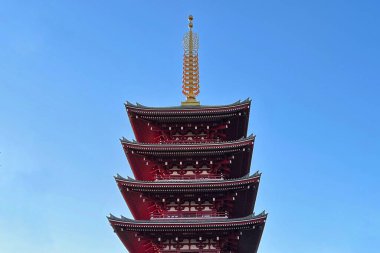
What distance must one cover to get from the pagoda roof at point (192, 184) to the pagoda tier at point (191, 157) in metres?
2.43

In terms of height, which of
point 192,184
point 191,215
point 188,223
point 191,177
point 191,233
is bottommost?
point 191,233

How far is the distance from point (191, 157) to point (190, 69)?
11864mm

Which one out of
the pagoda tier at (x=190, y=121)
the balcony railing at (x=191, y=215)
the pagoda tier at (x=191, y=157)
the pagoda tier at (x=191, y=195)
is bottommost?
the balcony railing at (x=191, y=215)

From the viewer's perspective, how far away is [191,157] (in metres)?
35.4

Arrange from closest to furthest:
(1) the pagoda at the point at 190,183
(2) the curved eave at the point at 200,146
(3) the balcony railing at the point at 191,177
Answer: (1) the pagoda at the point at 190,183, (2) the curved eave at the point at 200,146, (3) the balcony railing at the point at 191,177

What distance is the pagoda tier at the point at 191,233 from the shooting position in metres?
31.0

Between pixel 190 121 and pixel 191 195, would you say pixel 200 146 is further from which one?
pixel 191 195

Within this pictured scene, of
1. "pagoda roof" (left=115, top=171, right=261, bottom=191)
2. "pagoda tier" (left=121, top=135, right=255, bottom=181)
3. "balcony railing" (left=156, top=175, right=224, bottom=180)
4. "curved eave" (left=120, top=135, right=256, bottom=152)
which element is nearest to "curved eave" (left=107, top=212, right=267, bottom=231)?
"pagoda roof" (left=115, top=171, right=261, bottom=191)

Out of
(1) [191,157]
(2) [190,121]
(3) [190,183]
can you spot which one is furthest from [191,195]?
(2) [190,121]

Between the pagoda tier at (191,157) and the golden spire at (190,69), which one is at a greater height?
the golden spire at (190,69)

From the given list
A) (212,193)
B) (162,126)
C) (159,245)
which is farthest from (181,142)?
(159,245)

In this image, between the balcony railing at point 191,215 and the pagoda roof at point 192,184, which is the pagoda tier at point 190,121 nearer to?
the pagoda roof at point 192,184

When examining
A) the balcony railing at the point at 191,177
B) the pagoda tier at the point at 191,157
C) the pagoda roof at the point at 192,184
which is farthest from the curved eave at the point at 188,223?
the pagoda tier at the point at 191,157

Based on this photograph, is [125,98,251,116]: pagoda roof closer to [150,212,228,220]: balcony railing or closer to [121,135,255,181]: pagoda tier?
[121,135,255,181]: pagoda tier
